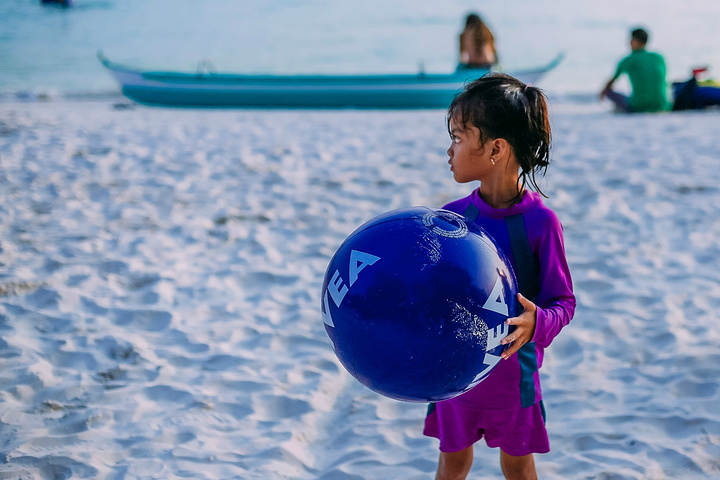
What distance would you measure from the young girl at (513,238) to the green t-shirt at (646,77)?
10.7 meters

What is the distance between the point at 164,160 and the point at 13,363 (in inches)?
192

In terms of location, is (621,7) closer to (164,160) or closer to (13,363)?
(164,160)

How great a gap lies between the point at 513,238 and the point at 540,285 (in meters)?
0.16

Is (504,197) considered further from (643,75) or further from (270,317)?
(643,75)

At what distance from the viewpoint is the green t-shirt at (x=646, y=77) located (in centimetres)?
1176

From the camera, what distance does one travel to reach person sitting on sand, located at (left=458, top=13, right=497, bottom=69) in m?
12.2

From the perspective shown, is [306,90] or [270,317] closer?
[270,317]

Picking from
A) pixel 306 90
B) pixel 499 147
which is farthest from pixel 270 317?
pixel 306 90

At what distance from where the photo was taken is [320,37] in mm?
39594

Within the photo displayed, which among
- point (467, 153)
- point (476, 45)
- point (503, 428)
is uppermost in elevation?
point (476, 45)

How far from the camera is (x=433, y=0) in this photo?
58156mm

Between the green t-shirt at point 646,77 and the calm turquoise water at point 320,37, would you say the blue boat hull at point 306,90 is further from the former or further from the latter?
the calm turquoise water at point 320,37

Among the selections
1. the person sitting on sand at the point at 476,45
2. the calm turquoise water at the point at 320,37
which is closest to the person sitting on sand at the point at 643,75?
the person sitting on sand at the point at 476,45

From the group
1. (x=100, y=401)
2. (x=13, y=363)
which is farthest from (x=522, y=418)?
(x=13, y=363)
